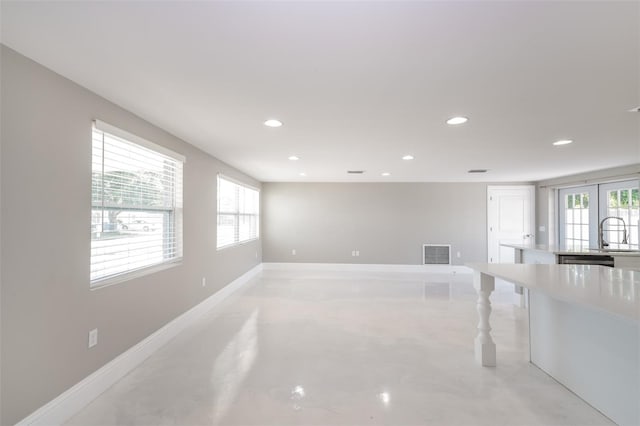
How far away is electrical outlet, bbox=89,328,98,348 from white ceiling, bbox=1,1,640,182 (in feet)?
5.72

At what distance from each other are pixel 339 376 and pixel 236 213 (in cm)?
389

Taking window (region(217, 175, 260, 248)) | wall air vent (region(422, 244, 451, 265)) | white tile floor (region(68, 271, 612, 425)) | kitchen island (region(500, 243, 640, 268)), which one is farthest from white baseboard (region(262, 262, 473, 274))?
kitchen island (region(500, 243, 640, 268))

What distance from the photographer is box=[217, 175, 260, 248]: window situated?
499cm

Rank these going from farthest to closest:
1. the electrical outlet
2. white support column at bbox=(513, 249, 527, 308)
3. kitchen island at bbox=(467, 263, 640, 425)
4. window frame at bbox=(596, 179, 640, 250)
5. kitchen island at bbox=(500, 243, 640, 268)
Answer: window frame at bbox=(596, 179, 640, 250)
white support column at bbox=(513, 249, 527, 308)
kitchen island at bbox=(500, 243, 640, 268)
the electrical outlet
kitchen island at bbox=(467, 263, 640, 425)

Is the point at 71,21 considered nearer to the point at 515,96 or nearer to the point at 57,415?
the point at 57,415

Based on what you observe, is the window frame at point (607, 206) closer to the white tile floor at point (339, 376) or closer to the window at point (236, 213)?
the white tile floor at point (339, 376)

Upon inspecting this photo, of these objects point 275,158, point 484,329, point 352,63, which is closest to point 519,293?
point 484,329

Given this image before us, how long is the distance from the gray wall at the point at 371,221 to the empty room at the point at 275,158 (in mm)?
2862

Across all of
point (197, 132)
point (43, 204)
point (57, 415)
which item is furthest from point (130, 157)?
point (57, 415)

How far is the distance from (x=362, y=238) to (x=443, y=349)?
446cm

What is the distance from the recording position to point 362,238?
291 inches

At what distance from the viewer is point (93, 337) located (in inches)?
87.0

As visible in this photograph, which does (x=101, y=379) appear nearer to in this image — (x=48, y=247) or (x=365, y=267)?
(x=48, y=247)

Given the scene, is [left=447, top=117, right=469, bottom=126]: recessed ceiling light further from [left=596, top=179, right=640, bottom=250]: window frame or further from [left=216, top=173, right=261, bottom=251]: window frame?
[left=596, top=179, right=640, bottom=250]: window frame
